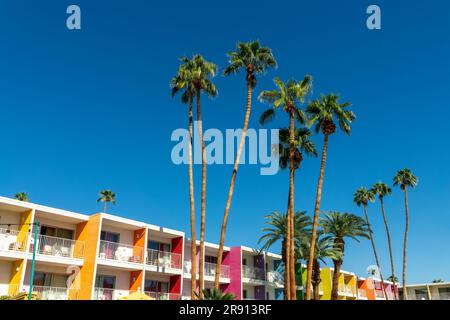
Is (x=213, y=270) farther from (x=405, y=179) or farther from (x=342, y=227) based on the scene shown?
(x=405, y=179)

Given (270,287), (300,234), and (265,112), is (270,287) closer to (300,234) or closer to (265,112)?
(300,234)

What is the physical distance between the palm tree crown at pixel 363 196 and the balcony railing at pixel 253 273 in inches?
1073

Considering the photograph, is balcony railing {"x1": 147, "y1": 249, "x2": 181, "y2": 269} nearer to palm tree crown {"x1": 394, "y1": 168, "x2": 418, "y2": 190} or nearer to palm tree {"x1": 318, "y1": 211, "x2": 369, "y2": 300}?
palm tree {"x1": 318, "y1": 211, "x2": 369, "y2": 300}

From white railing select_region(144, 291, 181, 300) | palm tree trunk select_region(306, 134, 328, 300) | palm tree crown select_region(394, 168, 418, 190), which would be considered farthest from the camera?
palm tree crown select_region(394, 168, 418, 190)

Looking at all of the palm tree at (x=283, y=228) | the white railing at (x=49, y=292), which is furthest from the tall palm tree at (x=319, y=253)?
the white railing at (x=49, y=292)

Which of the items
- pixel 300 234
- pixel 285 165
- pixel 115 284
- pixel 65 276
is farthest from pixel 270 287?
pixel 65 276

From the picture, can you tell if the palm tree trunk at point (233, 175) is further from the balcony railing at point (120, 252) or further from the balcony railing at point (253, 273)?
the balcony railing at point (253, 273)

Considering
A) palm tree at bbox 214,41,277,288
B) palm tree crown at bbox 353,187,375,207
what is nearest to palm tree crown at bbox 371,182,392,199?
palm tree crown at bbox 353,187,375,207

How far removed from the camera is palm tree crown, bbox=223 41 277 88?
106 ft

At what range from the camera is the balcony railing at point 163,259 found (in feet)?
107

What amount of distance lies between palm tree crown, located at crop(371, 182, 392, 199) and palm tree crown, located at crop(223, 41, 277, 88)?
1534 inches

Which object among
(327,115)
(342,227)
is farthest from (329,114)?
(342,227)
